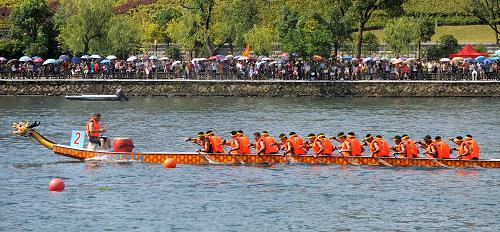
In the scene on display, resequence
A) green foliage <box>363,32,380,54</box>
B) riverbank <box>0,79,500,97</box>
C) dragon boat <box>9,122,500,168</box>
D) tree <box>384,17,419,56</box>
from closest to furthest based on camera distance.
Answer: dragon boat <box>9,122,500,168</box>
riverbank <box>0,79,500,97</box>
tree <box>384,17,419,56</box>
green foliage <box>363,32,380,54</box>

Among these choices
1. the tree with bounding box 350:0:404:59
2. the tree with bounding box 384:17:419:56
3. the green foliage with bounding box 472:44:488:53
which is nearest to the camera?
the tree with bounding box 350:0:404:59

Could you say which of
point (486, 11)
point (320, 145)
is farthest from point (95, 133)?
point (486, 11)

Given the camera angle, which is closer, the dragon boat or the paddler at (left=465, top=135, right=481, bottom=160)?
the paddler at (left=465, top=135, right=481, bottom=160)

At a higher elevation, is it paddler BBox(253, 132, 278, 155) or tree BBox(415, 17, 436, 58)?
tree BBox(415, 17, 436, 58)

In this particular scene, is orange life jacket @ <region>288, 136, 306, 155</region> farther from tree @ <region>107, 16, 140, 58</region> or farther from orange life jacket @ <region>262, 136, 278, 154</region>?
tree @ <region>107, 16, 140, 58</region>

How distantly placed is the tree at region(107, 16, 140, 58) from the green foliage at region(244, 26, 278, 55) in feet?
38.0

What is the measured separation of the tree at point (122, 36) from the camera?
118 meters

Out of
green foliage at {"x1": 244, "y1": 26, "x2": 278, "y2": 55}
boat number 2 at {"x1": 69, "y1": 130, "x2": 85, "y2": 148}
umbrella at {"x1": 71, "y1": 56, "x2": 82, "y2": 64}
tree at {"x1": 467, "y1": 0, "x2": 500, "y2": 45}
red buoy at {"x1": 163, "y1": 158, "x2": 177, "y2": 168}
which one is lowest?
red buoy at {"x1": 163, "y1": 158, "x2": 177, "y2": 168}

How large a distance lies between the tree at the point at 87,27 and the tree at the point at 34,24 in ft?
7.90

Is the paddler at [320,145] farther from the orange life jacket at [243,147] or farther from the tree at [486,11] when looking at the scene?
the tree at [486,11]

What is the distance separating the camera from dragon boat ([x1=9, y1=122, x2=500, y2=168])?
57562 millimetres

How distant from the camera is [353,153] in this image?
5825 centimetres

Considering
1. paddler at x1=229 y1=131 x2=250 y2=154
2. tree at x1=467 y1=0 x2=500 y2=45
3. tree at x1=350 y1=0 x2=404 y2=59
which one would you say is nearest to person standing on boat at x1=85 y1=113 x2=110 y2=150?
paddler at x1=229 y1=131 x2=250 y2=154

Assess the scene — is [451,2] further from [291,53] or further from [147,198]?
[147,198]
